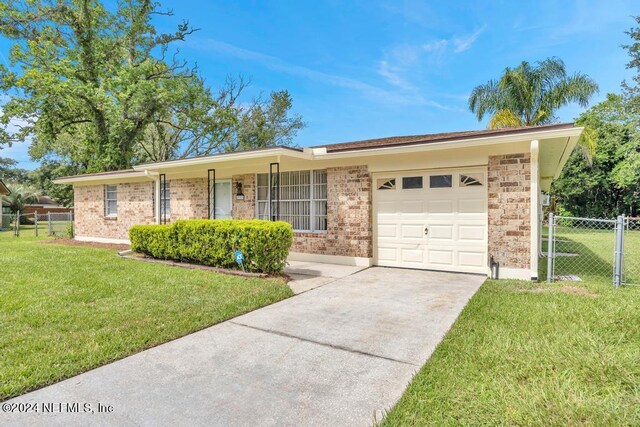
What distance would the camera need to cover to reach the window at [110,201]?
1421 cm

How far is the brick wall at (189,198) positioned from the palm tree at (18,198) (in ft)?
80.5

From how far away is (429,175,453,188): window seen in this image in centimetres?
758

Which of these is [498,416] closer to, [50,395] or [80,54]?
[50,395]

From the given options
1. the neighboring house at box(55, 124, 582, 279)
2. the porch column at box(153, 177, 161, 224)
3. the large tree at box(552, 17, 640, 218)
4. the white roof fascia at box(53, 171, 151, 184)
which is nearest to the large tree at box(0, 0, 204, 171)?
the white roof fascia at box(53, 171, 151, 184)

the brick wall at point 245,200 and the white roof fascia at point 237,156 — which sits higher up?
the white roof fascia at point 237,156

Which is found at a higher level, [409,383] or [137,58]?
[137,58]

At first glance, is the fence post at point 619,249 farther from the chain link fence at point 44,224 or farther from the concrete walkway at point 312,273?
the chain link fence at point 44,224

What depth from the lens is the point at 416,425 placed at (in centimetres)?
234

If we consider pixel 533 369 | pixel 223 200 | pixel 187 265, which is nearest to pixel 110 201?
pixel 223 200

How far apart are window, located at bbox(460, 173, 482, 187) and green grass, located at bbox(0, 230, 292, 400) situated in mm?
4299

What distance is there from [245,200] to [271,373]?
784 centimetres

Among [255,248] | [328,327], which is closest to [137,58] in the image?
[255,248]

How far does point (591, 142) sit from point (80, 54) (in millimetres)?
27629

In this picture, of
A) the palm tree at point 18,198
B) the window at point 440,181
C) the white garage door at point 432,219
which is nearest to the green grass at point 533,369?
the white garage door at point 432,219
